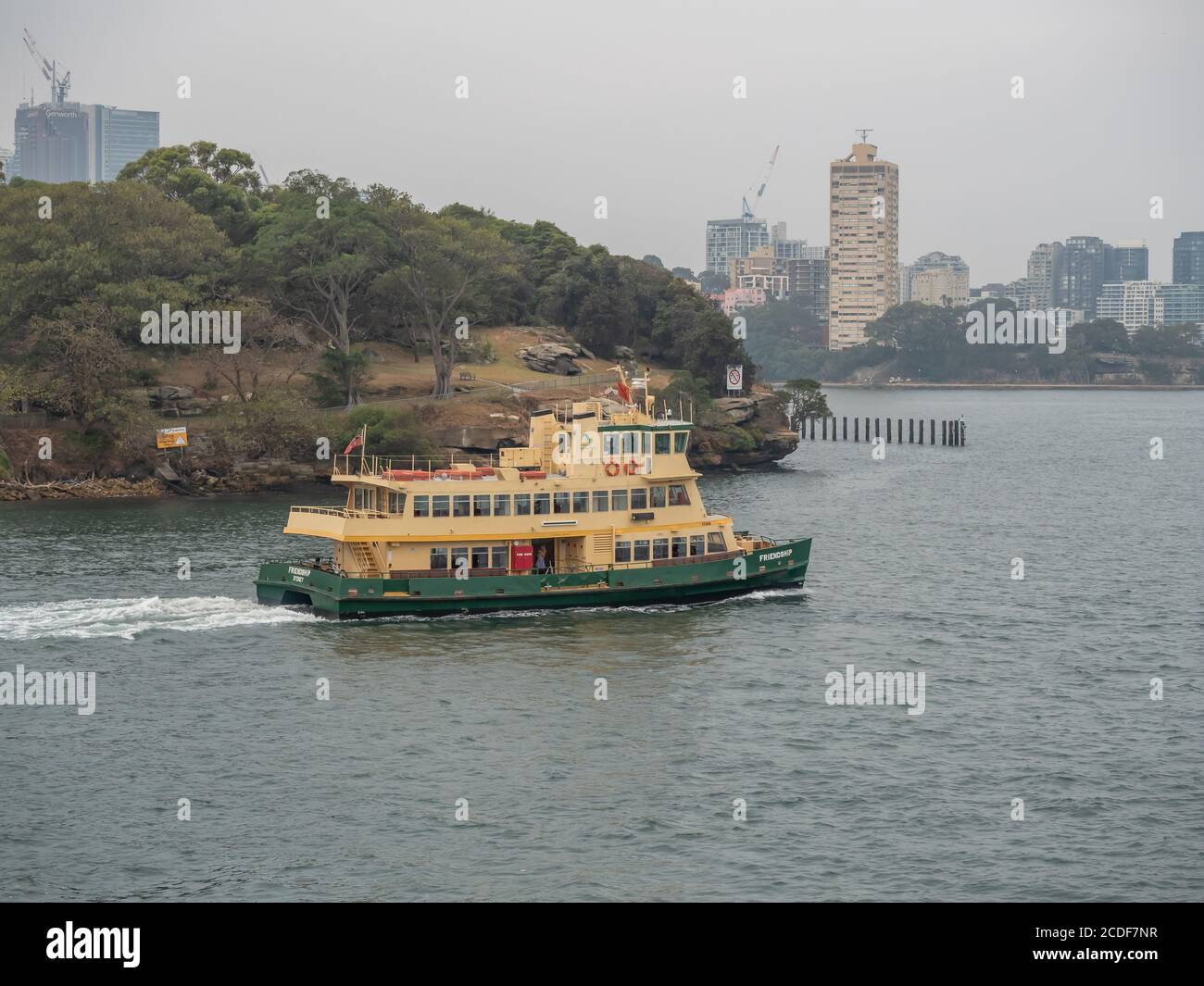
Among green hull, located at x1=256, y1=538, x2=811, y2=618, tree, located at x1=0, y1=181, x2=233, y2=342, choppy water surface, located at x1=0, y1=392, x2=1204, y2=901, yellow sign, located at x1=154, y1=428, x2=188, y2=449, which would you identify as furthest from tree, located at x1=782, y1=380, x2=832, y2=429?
green hull, located at x1=256, y1=538, x2=811, y2=618

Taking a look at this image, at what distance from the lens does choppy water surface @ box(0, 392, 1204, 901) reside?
3400 cm

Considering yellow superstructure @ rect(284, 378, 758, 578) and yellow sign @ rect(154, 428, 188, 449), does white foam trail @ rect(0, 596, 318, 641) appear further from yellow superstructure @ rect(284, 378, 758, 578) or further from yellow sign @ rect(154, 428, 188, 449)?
yellow sign @ rect(154, 428, 188, 449)

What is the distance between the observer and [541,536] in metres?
60.2

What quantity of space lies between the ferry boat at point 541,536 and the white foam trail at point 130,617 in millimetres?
1525

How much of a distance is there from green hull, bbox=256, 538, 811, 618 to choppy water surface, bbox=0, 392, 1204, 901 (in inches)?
42.4

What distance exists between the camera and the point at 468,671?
50438mm

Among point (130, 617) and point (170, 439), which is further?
point (170, 439)

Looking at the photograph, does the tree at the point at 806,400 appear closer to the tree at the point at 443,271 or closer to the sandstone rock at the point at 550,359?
the sandstone rock at the point at 550,359

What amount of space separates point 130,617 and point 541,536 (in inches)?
624

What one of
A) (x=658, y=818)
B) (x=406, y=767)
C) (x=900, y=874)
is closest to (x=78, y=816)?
(x=406, y=767)
